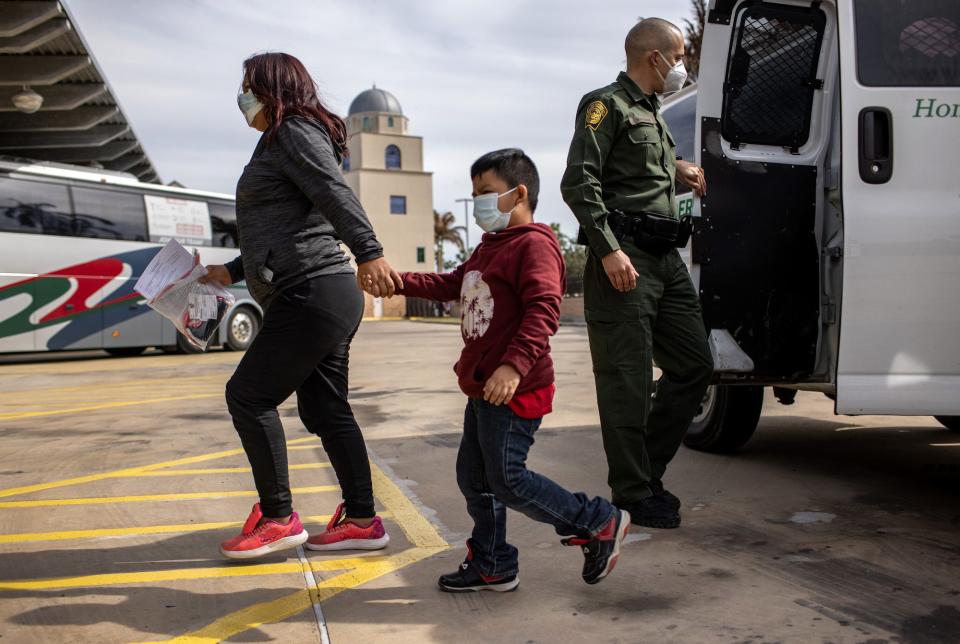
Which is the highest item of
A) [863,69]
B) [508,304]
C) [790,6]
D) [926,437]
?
[790,6]

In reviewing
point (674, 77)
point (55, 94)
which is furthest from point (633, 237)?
point (55, 94)

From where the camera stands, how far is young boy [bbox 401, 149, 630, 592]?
2660 millimetres

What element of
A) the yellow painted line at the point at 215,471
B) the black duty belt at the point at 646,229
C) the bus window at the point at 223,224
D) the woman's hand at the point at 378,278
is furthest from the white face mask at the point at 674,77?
the bus window at the point at 223,224

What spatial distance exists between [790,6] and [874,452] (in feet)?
8.09

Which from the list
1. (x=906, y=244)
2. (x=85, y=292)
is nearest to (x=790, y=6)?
(x=906, y=244)

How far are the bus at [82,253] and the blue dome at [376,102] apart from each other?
48791 millimetres

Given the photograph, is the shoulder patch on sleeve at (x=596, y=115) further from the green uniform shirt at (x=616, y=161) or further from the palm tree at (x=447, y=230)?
the palm tree at (x=447, y=230)

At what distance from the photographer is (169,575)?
3143mm

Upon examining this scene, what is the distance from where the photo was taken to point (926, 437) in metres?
5.55

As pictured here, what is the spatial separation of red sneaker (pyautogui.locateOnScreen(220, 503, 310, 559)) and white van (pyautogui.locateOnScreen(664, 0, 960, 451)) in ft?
6.68

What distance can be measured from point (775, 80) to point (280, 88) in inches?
93.3

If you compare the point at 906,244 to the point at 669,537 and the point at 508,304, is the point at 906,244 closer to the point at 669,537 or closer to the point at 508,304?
the point at 669,537

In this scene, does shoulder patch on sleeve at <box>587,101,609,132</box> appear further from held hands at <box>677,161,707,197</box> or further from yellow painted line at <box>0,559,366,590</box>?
yellow painted line at <box>0,559,366,590</box>

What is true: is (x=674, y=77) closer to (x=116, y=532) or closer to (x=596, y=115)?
(x=596, y=115)
